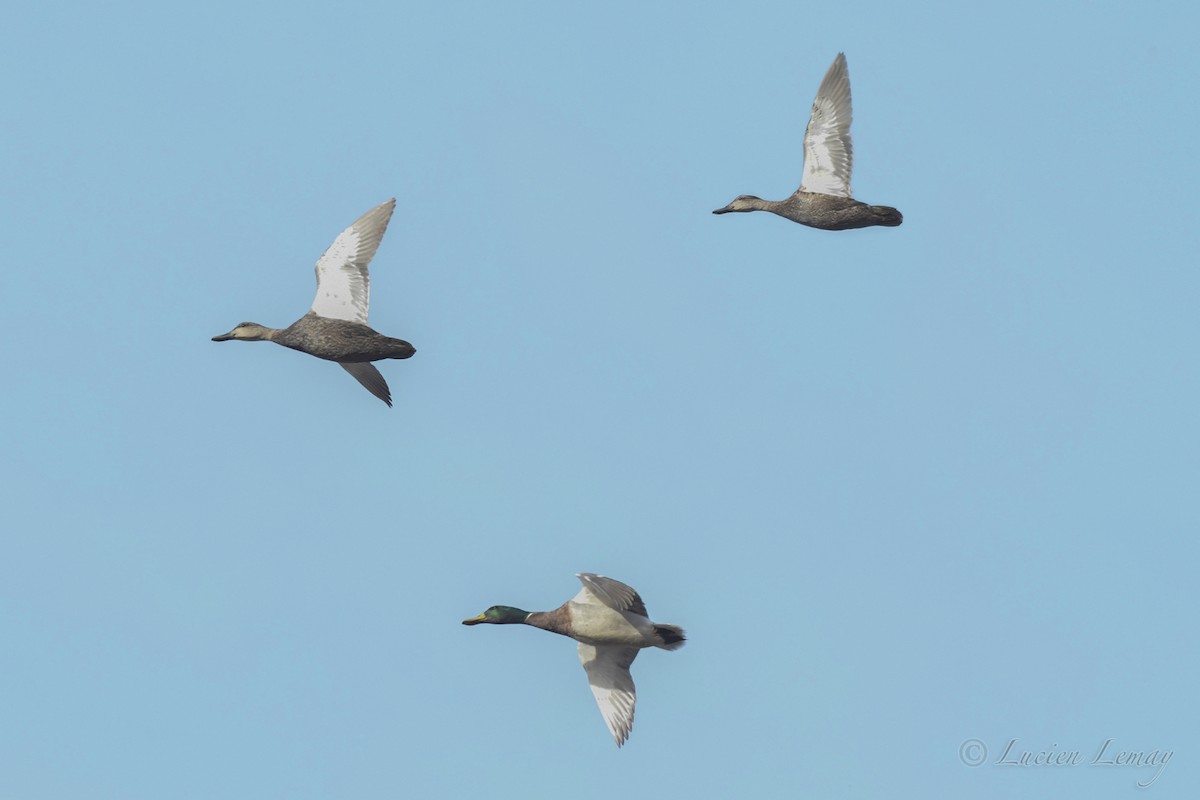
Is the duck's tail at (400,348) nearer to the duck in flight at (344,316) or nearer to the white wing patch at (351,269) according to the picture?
the duck in flight at (344,316)

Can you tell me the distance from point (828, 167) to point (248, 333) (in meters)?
10.3

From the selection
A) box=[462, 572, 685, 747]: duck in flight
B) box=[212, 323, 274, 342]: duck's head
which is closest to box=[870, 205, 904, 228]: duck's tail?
box=[462, 572, 685, 747]: duck in flight

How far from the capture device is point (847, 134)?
30203 millimetres

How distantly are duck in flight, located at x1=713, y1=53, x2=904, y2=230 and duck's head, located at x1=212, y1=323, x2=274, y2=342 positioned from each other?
29.7 feet

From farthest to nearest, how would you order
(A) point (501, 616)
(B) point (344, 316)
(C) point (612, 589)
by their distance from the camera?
(B) point (344, 316)
(A) point (501, 616)
(C) point (612, 589)

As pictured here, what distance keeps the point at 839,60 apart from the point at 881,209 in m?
3.59

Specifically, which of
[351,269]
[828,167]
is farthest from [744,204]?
[351,269]

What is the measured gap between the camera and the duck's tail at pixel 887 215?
28.6 m

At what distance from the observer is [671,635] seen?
993 inches

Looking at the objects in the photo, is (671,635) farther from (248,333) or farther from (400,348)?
(248,333)

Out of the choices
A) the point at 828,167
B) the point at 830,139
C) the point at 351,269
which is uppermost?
the point at 830,139

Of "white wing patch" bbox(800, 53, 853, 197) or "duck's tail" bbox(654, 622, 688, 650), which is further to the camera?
"white wing patch" bbox(800, 53, 853, 197)

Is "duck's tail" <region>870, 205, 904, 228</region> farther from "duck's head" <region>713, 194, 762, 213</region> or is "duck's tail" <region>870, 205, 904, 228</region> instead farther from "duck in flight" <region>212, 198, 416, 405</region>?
"duck in flight" <region>212, 198, 416, 405</region>

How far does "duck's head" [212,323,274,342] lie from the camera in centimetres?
2989
